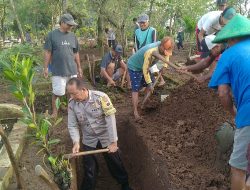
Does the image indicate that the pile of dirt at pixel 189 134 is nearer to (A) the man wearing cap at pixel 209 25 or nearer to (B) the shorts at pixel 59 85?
(A) the man wearing cap at pixel 209 25

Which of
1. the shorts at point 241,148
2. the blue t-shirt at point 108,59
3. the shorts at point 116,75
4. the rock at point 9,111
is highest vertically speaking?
the shorts at point 241,148

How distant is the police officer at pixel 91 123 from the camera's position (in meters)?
4.30

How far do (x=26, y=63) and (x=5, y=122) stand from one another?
279 centimetres

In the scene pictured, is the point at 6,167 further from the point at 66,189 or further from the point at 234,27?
the point at 234,27

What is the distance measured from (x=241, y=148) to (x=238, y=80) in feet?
2.03

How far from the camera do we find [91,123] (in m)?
4.55

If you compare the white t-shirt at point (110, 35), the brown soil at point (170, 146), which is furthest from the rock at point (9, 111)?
the white t-shirt at point (110, 35)

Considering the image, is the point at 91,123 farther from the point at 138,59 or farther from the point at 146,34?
the point at 146,34

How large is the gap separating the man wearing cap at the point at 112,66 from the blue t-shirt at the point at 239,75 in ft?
16.1

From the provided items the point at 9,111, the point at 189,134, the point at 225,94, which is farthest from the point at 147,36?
the point at 225,94

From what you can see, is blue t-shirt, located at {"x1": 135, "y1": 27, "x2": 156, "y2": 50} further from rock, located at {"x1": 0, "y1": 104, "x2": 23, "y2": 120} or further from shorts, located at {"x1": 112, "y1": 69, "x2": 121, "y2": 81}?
rock, located at {"x1": 0, "y1": 104, "x2": 23, "y2": 120}

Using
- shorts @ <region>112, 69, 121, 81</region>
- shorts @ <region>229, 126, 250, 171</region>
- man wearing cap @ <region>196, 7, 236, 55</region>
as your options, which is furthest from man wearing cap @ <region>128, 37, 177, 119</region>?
shorts @ <region>112, 69, 121, 81</region>

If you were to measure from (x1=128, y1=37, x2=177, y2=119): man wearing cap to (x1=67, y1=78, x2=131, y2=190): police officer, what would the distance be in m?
1.34

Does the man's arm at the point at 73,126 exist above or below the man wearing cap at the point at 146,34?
below
